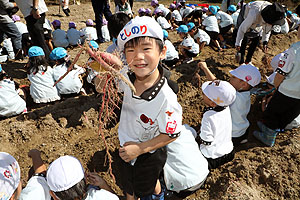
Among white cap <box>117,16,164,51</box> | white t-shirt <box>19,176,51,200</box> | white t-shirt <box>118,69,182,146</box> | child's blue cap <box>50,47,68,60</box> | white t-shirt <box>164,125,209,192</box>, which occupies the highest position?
white cap <box>117,16,164,51</box>

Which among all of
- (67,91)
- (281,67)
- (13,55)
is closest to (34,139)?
(67,91)

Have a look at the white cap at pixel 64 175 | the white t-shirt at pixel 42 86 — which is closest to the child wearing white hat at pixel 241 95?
the white cap at pixel 64 175

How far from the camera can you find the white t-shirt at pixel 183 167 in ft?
6.75

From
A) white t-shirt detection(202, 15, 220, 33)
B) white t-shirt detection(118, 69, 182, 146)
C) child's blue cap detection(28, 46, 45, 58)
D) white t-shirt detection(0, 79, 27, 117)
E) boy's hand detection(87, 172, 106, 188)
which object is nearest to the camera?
white t-shirt detection(118, 69, 182, 146)

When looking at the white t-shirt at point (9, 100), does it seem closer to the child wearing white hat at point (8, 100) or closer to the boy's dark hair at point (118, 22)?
the child wearing white hat at point (8, 100)

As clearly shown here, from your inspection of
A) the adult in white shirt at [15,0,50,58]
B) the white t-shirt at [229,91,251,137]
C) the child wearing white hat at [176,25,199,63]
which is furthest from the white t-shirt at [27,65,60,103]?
the child wearing white hat at [176,25,199,63]

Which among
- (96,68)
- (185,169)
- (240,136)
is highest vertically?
(96,68)

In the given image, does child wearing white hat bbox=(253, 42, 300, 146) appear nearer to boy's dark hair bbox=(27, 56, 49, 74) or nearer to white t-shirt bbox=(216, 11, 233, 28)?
boy's dark hair bbox=(27, 56, 49, 74)

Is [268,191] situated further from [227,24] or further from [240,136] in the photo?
[227,24]

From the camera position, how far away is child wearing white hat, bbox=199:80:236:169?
7.20 feet

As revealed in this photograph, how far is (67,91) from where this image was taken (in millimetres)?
3818

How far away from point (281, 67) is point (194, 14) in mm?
6641

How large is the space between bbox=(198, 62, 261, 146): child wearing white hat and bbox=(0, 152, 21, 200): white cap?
2366 mm

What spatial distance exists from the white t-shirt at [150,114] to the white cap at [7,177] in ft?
2.69
